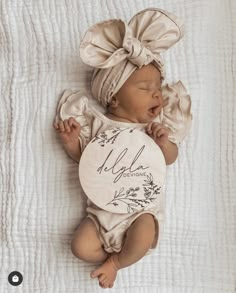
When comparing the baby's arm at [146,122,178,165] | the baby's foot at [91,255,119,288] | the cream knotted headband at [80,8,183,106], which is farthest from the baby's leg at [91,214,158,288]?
the cream knotted headband at [80,8,183,106]

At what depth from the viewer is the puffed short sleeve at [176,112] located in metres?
1.15

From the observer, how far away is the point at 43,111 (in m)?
1.19

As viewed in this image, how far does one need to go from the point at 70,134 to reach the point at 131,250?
0.81 ft

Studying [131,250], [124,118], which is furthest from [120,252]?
[124,118]

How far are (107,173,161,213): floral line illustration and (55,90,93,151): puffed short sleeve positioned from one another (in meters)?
0.13

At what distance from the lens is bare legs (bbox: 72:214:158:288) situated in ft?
3.45

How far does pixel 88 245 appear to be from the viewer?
3.51 feet

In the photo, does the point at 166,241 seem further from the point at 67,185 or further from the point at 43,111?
the point at 43,111

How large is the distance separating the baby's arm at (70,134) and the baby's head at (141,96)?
83 millimetres

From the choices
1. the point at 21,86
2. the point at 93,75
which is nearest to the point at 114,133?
the point at 93,75

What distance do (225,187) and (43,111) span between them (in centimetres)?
40

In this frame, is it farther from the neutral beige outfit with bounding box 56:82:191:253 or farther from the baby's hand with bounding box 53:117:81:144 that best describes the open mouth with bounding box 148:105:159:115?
the baby's hand with bounding box 53:117:81:144

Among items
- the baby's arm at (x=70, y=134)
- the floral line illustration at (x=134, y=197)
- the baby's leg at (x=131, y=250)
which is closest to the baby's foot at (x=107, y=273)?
the baby's leg at (x=131, y=250)

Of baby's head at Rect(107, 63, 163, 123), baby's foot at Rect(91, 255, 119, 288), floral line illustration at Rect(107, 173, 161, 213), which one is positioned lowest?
baby's foot at Rect(91, 255, 119, 288)
